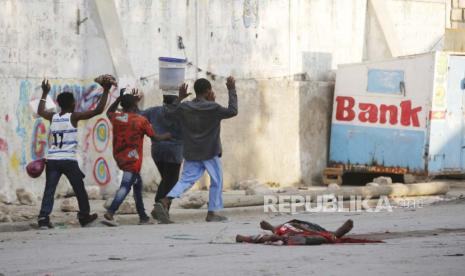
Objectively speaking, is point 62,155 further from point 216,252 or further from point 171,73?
Result: point 216,252

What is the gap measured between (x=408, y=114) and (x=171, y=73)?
5931 mm

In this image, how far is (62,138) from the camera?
13.1m

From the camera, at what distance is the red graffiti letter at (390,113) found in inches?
803

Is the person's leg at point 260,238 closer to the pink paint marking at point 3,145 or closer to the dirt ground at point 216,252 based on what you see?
the dirt ground at point 216,252

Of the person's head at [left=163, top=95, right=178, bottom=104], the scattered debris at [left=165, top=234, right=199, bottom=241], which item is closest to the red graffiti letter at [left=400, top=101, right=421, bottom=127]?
the person's head at [left=163, top=95, right=178, bottom=104]

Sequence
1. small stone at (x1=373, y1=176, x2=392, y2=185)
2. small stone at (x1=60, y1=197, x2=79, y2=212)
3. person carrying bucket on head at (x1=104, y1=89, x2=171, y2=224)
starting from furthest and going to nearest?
small stone at (x1=373, y1=176, x2=392, y2=185) < small stone at (x1=60, y1=197, x2=79, y2=212) < person carrying bucket on head at (x1=104, y1=89, x2=171, y2=224)

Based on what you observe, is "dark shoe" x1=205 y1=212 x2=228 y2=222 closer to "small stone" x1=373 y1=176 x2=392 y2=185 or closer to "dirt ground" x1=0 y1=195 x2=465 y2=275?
"dirt ground" x1=0 y1=195 x2=465 y2=275

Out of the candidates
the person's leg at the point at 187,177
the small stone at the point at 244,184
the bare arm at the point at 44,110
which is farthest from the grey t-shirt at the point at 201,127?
the small stone at the point at 244,184

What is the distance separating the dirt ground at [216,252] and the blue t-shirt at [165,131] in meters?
0.97

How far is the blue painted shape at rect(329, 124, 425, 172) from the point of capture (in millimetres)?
20078

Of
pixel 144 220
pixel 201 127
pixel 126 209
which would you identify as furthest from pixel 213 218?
pixel 126 209

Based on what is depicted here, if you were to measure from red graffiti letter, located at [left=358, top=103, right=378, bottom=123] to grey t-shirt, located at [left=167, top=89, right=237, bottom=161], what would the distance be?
7.30 m

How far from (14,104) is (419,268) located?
9082mm

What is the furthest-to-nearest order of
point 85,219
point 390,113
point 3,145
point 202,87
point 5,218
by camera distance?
point 390,113
point 3,145
point 5,218
point 202,87
point 85,219
